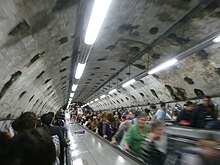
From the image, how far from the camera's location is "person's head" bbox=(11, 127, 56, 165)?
3.93 ft

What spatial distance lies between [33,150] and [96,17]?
4.21 m

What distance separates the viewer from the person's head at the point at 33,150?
3.93ft

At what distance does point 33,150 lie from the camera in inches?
48.1

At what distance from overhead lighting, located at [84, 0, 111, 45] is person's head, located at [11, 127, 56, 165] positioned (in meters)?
3.49

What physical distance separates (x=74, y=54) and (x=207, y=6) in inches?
220

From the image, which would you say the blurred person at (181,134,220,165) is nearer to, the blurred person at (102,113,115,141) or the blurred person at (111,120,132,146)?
the blurred person at (111,120,132,146)

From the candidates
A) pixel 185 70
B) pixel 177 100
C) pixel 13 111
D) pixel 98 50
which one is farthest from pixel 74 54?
pixel 177 100

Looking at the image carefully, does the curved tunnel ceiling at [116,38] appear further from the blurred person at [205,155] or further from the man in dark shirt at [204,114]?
the blurred person at [205,155]

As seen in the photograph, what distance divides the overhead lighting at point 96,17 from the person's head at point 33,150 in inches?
138

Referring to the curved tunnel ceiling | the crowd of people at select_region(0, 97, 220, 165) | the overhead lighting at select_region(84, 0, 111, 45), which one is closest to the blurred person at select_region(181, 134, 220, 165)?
the crowd of people at select_region(0, 97, 220, 165)

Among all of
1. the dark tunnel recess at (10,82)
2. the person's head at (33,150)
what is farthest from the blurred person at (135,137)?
the person's head at (33,150)

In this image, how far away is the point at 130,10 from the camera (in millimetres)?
6922

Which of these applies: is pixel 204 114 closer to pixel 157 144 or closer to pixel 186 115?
pixel 186 115

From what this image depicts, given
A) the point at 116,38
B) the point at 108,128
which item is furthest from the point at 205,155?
the point at 116,38
